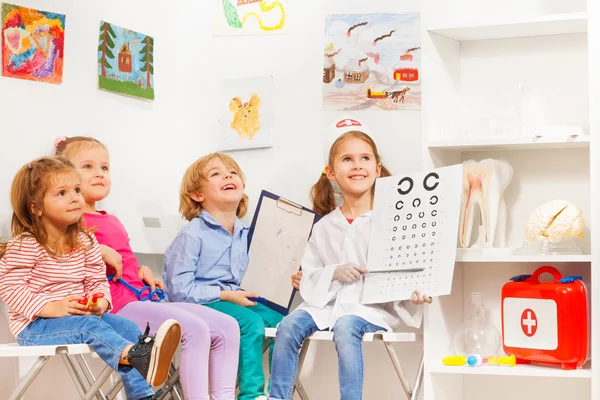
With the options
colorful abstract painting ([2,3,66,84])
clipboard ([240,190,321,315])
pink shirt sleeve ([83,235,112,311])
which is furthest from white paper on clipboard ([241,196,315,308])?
colorful abstract painting ([2,3,66,84])

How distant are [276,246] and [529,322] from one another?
980 millimetres

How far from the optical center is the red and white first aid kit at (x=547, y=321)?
2.47 m

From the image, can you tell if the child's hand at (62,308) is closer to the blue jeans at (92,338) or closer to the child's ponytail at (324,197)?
the blue jeans at (92,338)

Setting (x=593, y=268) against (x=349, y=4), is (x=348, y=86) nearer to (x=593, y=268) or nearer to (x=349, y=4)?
(x=349, y=4)

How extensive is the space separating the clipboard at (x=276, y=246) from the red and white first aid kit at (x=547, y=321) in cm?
80

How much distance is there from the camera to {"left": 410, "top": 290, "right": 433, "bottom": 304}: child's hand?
2.51 metres

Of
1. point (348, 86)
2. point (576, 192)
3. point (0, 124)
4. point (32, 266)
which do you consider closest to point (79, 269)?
point (32, 266)

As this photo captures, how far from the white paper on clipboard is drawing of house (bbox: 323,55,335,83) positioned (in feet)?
1.61

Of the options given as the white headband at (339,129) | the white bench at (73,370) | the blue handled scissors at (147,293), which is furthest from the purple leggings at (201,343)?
the white headband at (339,129)

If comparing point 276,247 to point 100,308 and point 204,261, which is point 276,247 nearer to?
point 204,261

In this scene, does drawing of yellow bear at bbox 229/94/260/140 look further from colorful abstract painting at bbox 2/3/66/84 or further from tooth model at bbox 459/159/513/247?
tooth model at bbox 459/159/513/247

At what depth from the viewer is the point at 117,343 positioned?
2408 mm

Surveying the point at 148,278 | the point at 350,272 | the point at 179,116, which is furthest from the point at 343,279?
the point at 179,116

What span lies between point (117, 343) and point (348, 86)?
131 centimetres
